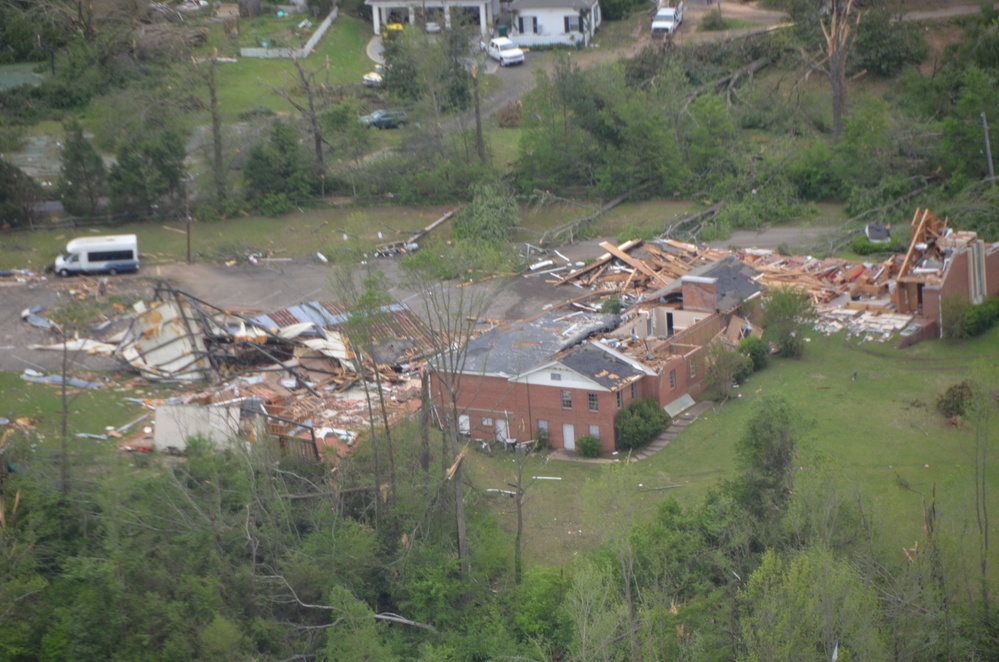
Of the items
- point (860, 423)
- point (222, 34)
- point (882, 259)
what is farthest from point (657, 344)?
point (222, 34)

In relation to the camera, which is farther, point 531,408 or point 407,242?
point 407,242

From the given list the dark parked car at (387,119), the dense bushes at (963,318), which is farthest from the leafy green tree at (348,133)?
the dense bushes at (963,318)

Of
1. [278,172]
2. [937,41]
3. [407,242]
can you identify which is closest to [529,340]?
[407,242]

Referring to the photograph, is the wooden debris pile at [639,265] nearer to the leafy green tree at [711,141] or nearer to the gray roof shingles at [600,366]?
the leafy green tree at [711,141]

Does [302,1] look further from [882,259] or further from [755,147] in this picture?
[882,259]

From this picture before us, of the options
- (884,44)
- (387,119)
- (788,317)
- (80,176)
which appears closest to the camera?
(788,317)

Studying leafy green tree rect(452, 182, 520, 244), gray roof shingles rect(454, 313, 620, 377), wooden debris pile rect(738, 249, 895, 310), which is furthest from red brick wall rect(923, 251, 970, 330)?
leafy green tree rect(452, 182, 520, 244)

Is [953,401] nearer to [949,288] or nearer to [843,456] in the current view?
[843,456]
